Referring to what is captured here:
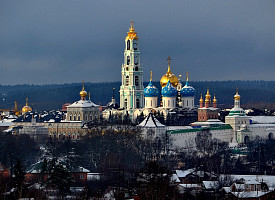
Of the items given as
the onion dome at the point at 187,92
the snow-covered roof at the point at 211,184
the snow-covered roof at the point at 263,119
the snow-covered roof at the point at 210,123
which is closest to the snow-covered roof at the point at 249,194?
the snow-covered roof at the point at 211,184

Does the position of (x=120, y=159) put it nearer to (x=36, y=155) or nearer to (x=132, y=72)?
(x=36, y=155)

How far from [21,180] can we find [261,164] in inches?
847

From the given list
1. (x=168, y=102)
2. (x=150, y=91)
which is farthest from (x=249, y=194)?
(x=150, y=91)

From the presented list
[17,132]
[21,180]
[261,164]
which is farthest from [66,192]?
[17,132]

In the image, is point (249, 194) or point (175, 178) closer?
point (249, 194)

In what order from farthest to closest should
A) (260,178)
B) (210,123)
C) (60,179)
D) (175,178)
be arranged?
(210,123), (260,178), (175,178), (60,179)

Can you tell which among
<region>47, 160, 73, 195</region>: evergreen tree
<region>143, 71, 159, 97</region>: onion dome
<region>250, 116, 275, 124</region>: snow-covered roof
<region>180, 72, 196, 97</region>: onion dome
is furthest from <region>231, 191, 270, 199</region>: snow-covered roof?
<region>250, 116, 275, 124</region>: snow-covered roof

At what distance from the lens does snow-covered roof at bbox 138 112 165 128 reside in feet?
278

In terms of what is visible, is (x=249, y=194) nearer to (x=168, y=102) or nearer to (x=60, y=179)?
(x=60, y=179)

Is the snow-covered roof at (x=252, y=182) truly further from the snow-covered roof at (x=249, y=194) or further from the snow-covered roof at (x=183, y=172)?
the snow-covered roof at (x=183, y=172)

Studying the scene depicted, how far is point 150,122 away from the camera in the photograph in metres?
85.1

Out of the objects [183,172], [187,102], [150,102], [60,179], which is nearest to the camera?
[60,179]

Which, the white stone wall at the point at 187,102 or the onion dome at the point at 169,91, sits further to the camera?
the white stone wall at the point at 187,102

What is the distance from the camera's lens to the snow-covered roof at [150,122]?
3332 inches
